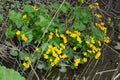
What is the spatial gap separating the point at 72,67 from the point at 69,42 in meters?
0.24

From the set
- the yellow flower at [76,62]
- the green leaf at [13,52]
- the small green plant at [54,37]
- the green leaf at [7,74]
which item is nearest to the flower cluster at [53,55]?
the small green plant at [54,37]

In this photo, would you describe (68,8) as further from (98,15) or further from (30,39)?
(30,39)

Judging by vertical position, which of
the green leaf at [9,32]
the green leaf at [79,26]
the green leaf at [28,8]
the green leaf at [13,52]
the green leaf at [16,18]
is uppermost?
the green leaf at [28,8]

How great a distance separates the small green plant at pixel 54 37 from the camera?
3057 mm

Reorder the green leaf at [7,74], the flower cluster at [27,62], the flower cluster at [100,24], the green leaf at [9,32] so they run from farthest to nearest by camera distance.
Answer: the flower cluster at [100,24] → the green leaf at [9,32] → the flower cluster at [27,62] → the green leaf at [7,74]

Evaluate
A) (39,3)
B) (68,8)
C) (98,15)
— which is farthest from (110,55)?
(39,3)

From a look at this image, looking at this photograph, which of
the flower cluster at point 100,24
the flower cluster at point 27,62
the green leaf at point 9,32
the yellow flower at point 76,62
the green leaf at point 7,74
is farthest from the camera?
the flower cluster at point 100,24

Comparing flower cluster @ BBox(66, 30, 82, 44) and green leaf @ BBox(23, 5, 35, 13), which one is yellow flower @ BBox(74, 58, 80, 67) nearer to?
flower cluster @ BBox(66, 30, 82, 44)

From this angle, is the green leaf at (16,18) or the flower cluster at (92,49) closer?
the green leaf at (16,18)

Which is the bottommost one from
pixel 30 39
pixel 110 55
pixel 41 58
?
pixel 110 55

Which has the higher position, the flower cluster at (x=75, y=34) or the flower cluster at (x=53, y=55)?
the flower cluster at (x=75, y=34)

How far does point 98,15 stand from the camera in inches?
143

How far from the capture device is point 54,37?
3.15 m

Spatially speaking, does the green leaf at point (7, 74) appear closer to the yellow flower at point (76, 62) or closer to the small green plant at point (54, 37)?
the small green plant at point (54, 37)
